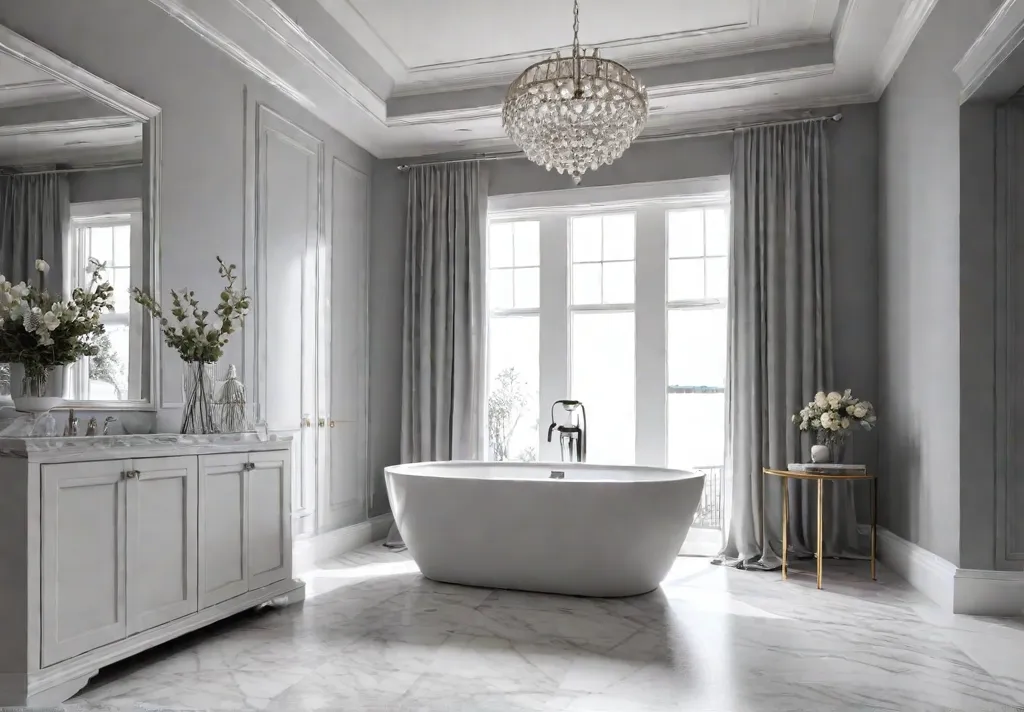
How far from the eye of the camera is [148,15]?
3.52 meters

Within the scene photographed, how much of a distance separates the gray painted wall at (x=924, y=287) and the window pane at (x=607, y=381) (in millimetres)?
1570

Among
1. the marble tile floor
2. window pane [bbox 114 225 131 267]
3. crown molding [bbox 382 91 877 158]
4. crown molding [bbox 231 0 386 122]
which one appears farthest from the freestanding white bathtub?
crown molding [bbox 382 91 877 158]

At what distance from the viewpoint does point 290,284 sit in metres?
4.61

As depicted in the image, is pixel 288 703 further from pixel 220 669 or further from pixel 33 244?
pixel 33 244

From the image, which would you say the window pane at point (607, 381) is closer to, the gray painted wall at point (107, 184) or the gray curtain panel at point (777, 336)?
the gray curtain panel at point (777, 336)

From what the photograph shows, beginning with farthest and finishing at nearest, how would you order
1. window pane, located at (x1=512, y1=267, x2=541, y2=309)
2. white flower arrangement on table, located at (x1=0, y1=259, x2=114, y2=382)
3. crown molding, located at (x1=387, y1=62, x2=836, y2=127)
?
window pane, located at (x1=512, y1=267, x2=541, y2=309) < crown molding, located at (x1=387, y1=62, x2=836, y2=127) < white flower arrangement on table, located at (x1=0, y1=259, x2=114, y2=382)

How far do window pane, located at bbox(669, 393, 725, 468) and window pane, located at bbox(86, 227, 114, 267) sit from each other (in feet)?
11.4

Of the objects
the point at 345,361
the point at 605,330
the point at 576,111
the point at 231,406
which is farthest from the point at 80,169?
the point at 605,330

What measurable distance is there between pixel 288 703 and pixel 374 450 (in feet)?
10.2

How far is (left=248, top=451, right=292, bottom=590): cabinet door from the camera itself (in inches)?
136

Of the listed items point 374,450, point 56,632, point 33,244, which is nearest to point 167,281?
point 33,244

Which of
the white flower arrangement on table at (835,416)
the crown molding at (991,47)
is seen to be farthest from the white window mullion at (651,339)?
the crown molding at (991,47)

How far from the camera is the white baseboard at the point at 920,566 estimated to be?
354 cm

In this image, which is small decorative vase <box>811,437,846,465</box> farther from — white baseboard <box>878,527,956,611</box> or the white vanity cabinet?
the white vanity cabinet
